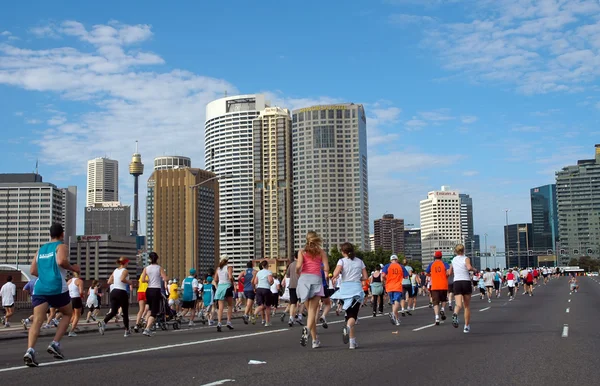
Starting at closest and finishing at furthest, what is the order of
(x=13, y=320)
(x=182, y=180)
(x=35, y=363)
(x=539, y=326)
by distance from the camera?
(x=35, y=363) → (x=539, y=326) → (x=13, y=320) → (x=182, y=180)

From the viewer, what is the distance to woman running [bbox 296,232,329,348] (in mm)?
11664

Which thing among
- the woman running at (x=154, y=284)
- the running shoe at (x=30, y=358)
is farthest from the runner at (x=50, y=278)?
the woman running at (x=154, y=284)

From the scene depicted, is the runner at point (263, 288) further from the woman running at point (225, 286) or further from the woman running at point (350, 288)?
the woman running at point (350, 288)

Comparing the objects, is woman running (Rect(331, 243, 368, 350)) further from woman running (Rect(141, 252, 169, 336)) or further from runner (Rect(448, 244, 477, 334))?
woman running (Rect(141, 252, 169, 336))

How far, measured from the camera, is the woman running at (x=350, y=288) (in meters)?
11.9

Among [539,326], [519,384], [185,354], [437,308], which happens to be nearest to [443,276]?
[437,308]

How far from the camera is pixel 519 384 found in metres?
8.16

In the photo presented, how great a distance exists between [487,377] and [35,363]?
581 centimetres

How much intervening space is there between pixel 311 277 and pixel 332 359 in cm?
A: 169

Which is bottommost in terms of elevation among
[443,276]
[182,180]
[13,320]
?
[13,320]

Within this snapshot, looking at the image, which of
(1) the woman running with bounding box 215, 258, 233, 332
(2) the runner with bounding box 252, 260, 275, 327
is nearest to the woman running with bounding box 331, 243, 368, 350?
(1) the woman running with bounding box 215, 258, 233, 332

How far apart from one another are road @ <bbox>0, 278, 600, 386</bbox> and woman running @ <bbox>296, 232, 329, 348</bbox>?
1.83ft

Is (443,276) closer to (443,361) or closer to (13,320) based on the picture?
(443,361)

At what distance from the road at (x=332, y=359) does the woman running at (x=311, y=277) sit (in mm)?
557
